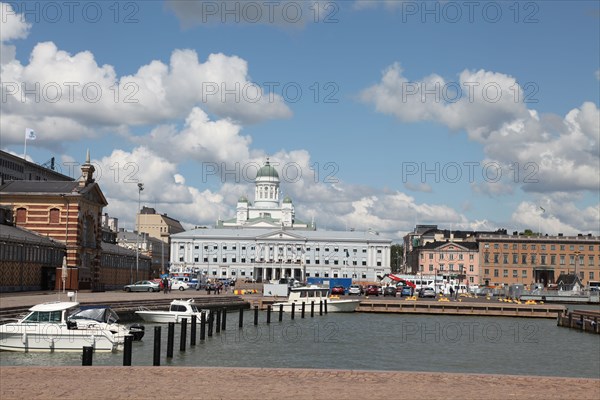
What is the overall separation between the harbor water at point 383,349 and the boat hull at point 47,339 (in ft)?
1.70

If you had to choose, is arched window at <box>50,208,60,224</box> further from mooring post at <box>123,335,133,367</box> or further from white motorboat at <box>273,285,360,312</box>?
mooring post at <box>123,335,133,367</box>

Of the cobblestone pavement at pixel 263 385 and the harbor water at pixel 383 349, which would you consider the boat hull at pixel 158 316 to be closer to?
the harbor water at pixel 383 349

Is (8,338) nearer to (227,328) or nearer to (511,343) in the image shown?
(227,328)

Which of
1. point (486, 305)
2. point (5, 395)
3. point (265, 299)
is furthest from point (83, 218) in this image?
point (5, 395)

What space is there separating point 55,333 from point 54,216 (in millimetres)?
54607

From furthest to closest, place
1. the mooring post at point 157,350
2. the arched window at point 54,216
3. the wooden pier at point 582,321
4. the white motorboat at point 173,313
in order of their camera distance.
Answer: the arched window at point 54,216 → the wooden pier at point 582,321 → the white motorboat at point 173,313 → the mooring post at point 157,350

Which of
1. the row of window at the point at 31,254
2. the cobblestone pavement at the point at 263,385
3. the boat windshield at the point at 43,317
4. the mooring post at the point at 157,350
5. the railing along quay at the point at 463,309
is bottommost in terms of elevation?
the railing along quay at the point at 463,309

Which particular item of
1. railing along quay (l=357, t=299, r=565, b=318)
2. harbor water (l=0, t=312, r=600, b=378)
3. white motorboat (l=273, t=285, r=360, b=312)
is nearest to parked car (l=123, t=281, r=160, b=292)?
white motorboat (l=273, t=285, r=360, b=312)

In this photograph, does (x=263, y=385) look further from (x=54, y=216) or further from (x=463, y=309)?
(x=54, y=216)

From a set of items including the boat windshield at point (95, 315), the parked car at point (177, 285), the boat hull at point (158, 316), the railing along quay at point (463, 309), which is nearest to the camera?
the boat windshield at point (95, 315)

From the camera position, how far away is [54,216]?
309ft

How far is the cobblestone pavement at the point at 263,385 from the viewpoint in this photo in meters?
22.2

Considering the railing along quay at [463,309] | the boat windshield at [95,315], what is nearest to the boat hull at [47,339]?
the boat windshield at [95,315]

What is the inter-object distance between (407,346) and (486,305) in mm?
41693
